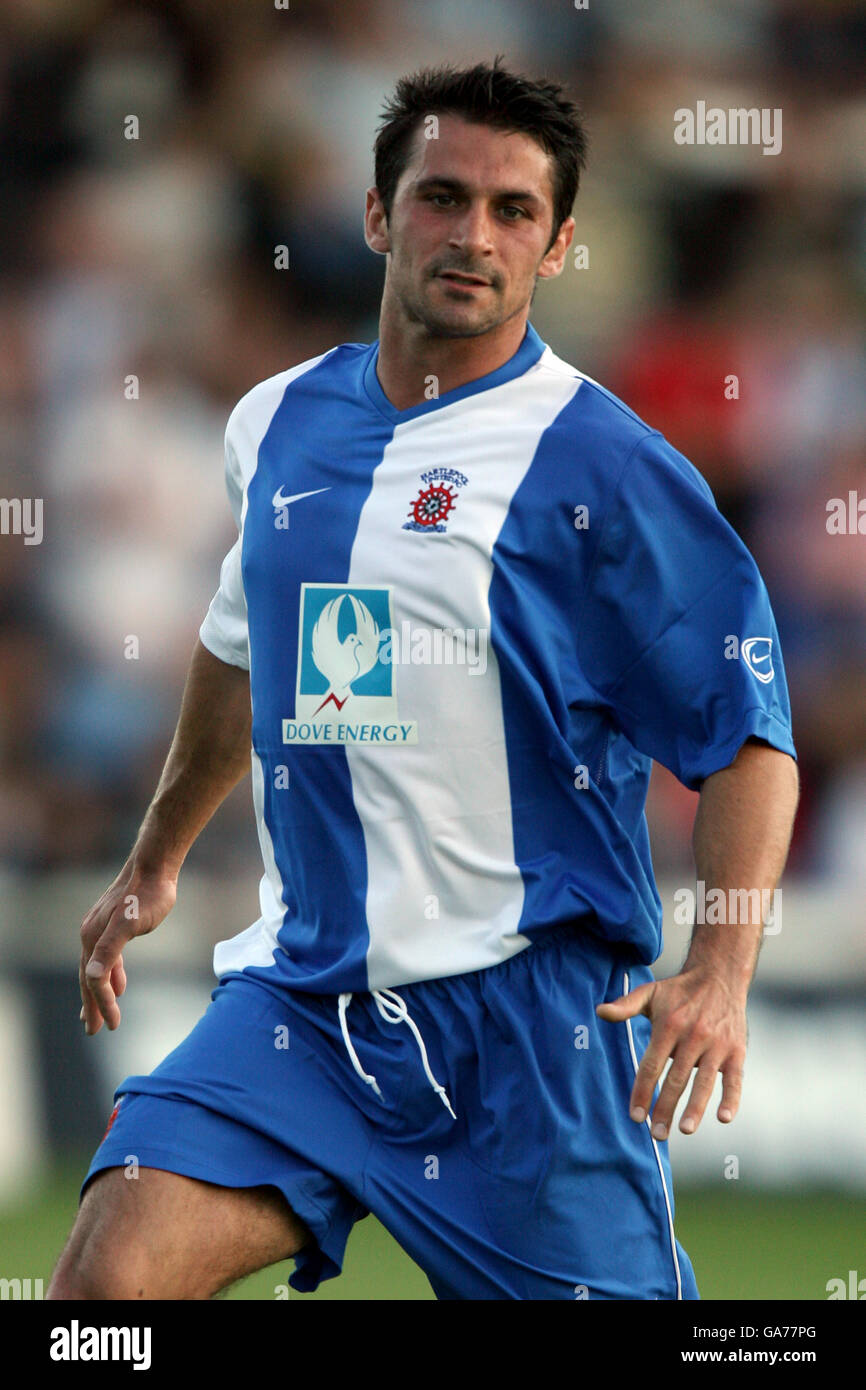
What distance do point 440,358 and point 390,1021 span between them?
3.61ft

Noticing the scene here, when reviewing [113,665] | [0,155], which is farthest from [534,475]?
[0,155]

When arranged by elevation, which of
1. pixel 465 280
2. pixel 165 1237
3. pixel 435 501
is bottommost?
pixel 165 1237

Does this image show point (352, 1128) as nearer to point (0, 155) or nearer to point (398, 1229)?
point (398, 1229)

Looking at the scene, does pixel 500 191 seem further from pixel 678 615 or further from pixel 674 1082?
pixel 674 1082

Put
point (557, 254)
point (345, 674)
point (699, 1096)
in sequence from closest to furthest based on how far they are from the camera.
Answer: point (699, 1096) < point (345, 674) < point (557, 254)

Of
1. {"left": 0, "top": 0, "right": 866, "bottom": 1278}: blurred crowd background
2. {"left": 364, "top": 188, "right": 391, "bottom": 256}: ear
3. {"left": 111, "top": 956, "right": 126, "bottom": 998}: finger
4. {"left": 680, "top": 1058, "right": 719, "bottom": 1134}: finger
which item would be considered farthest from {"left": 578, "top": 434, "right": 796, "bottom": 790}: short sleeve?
{"left": 0, "top": 0, "right": 866, "bottom": 1278}: blurred crowd background

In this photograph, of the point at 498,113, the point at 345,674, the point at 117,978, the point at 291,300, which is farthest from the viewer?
the point at 291,300

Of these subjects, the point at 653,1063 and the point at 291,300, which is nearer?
the point at 653,1063

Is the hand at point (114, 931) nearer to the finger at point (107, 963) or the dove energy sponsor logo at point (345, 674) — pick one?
the finger at point (107, 963)

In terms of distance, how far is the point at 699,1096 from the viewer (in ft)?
8.98

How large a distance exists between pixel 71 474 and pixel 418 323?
4223mm

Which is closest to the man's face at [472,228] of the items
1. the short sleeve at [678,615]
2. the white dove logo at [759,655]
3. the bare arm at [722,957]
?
the short sleeve at [678,615]

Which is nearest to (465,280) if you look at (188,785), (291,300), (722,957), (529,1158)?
(188,785)

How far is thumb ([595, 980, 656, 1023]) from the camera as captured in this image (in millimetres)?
2809
